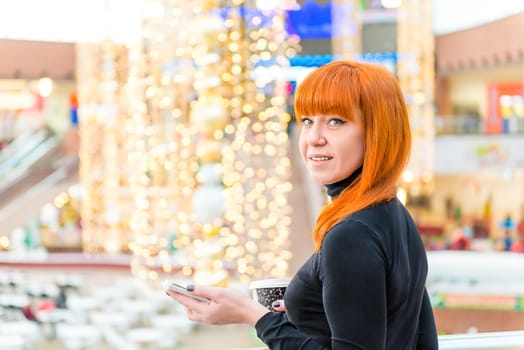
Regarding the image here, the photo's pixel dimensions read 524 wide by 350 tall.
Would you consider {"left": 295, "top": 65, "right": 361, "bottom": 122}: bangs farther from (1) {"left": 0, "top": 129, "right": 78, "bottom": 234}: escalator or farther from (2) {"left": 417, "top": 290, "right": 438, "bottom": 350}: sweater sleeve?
(1) {"left": 0, "top": 129, "right": 78, "bottom": 234}: escalator

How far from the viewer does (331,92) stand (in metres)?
0.84

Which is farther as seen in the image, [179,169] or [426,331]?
[179,169]

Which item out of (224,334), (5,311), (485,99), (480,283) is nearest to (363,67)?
(480,283)

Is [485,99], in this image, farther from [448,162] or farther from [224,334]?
[224,334]

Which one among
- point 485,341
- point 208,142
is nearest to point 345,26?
point 208,142

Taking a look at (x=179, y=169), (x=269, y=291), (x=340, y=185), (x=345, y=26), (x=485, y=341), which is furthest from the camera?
(x=345, y=26)

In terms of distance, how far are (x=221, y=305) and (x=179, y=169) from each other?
4.48 meters

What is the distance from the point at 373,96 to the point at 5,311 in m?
5.07

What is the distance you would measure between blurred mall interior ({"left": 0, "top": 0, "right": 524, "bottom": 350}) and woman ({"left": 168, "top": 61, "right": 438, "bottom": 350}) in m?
0.67

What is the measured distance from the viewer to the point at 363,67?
2.77ft

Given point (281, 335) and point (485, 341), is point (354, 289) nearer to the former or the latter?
point (281, 335)

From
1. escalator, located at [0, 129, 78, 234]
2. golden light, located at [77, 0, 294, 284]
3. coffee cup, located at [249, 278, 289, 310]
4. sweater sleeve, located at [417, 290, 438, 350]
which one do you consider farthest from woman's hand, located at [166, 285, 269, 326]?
escalator, located at [0, 129, 78, 234]

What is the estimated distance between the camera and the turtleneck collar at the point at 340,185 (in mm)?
876

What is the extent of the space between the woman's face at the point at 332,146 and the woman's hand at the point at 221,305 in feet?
0.51
